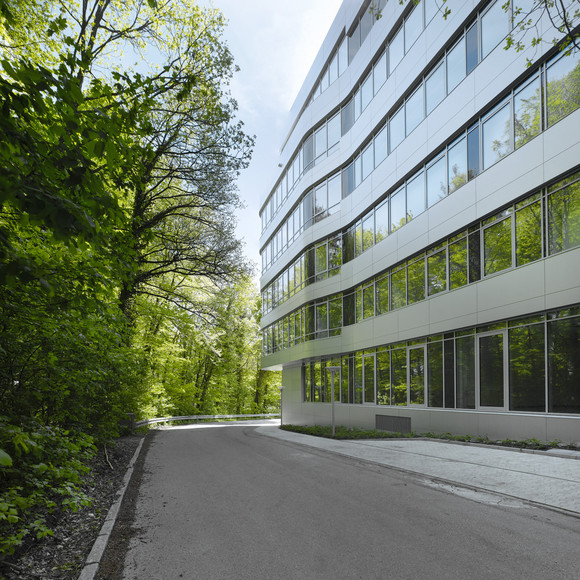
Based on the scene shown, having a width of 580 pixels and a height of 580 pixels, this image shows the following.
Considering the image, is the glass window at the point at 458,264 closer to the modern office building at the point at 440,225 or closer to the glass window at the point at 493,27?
the modern office building at the point at 440,225

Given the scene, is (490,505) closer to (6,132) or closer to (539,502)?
(539,502)

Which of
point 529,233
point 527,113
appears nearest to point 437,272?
point 529,233

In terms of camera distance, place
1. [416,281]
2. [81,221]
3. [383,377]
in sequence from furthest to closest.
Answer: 1. [383,377]
2. [416,281]
3. [81,221]

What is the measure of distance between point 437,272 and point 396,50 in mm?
11318

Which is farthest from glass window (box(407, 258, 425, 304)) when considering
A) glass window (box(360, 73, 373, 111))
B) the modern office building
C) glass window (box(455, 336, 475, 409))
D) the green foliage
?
the green foliage

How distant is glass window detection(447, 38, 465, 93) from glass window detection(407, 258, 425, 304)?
272 inches

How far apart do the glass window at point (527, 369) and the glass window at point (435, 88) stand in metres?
9.90

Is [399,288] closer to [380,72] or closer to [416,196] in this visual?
[416,196]

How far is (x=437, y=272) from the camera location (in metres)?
19.0

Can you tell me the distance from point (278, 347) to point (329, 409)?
1031cm

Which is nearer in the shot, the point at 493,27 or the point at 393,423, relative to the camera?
the point at 493,27

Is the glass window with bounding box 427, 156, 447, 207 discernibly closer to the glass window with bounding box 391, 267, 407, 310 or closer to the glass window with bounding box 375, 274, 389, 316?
the glass window with bounding box 391, 267, 407, 310

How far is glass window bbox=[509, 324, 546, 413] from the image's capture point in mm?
13531

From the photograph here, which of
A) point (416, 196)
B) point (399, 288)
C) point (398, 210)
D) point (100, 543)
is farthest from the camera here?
point (398, 210)
